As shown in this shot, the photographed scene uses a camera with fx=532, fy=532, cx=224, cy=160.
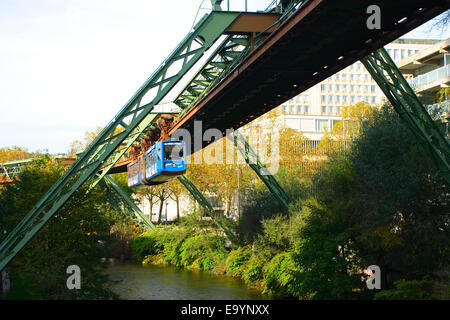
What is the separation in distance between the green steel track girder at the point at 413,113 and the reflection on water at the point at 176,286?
10.2 m

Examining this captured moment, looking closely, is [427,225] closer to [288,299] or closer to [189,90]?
[288,299]

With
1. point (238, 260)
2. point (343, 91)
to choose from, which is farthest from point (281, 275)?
point (343, 91)

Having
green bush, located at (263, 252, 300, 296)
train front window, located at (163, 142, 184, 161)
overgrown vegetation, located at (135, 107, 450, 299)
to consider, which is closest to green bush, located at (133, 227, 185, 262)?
train front window, located at (163, 142, 184, 161)

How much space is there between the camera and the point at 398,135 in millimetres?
16281

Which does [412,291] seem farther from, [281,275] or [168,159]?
[168,159]

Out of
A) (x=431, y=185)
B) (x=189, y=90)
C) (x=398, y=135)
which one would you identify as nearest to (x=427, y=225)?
(x=431, y=185)

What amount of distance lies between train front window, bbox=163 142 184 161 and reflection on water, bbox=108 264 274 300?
20.3 ft

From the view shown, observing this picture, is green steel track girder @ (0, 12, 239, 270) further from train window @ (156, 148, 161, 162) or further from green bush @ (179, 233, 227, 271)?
green bush @ (179, 233, 227, 271)

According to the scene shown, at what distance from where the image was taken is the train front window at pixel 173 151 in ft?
79.9

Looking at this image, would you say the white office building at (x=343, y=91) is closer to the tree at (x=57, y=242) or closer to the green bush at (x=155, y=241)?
the green bush at (x=155, y=241)

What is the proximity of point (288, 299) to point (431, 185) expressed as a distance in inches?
323

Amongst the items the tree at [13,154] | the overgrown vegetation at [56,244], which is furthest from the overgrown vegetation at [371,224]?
the tree at [13,154]

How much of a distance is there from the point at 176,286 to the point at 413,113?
15.9 metres

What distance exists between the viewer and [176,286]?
26.6 m
